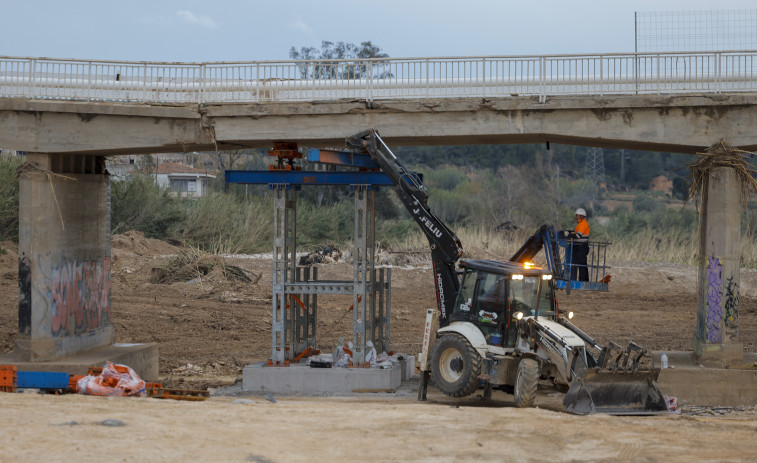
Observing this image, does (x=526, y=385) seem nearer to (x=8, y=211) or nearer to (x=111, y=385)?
(x=111, y=385)

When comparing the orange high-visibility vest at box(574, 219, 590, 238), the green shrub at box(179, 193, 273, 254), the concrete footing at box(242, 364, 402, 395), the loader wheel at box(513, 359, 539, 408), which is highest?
the green shrub at box(179, 193, 273, 254)

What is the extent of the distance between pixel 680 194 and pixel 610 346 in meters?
65.0

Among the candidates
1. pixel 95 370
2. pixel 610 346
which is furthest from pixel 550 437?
pixel 95 370

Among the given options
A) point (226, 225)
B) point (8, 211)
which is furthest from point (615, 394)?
point (226, 225)

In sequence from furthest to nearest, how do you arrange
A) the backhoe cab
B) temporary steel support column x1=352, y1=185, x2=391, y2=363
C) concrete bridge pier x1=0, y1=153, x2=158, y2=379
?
concrete bridge pier x1=0, y1=153, x2=158, y2=379, temporary steel support column x1=352, y1=185, x2=391, y2=363, the backhoe cab

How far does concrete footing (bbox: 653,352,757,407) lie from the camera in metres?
18.5

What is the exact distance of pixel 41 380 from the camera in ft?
58.6

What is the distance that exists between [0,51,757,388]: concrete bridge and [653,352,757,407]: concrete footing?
75cm

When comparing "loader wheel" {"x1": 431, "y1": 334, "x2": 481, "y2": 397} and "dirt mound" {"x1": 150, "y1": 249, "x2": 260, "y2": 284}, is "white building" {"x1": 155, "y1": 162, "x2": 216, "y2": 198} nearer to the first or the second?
"dirt mound" {"x1": 150, "y1": 249, "x2": 260, "y2": 284}

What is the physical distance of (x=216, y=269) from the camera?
34.2 m

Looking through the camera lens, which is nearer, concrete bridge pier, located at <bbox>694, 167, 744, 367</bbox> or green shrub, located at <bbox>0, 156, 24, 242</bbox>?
concrete bridge pier, located at <bbox>694, 167, 744, 367</bbox>

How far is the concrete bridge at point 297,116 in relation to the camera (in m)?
19.3

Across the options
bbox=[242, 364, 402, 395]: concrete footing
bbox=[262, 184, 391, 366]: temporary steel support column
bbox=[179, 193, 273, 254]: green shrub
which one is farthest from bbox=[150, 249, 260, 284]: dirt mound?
bbox=[242, 364, 402, 395]: concrete footing

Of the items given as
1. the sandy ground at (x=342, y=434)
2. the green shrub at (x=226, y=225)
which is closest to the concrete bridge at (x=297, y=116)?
the sandy ground at (x=342, y=434)
